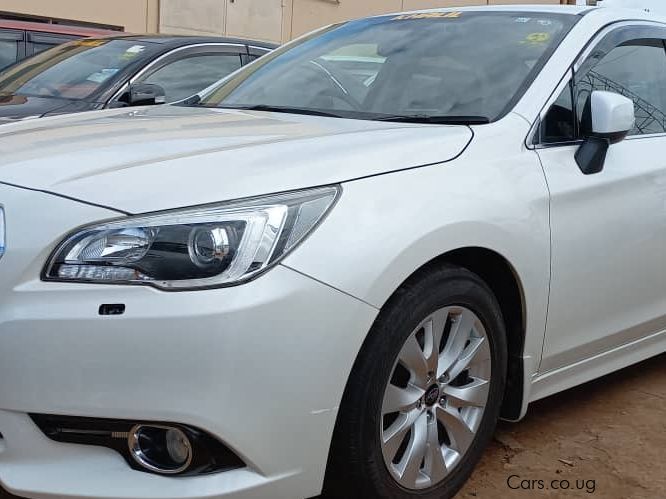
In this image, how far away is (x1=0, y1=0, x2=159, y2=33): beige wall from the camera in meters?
14.2

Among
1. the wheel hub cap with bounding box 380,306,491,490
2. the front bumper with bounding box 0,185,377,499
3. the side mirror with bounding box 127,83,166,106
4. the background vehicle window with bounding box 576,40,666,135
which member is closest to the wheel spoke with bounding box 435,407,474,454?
the wheel hub cap with bounding box 380,306,491,490

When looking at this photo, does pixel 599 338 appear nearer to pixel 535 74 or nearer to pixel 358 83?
pixel 535 74

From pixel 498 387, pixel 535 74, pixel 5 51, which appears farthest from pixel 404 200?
pixel 5 51

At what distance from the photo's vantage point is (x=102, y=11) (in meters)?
15.3

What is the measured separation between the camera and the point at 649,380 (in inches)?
163

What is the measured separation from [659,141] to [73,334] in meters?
2.49

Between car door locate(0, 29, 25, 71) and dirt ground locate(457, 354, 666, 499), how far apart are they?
5.53 meters

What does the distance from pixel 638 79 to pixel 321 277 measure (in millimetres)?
2161

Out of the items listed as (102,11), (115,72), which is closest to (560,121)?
(115,72)

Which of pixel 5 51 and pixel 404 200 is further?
pixel 5 51

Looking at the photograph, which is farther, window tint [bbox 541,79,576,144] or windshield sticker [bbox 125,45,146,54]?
windshield sticker [bbox 125,45,146,54]

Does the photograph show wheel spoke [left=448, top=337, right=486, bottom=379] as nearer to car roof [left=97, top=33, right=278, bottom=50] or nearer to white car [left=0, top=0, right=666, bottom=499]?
white car [left=0, top=0, right=666, bottom=499]

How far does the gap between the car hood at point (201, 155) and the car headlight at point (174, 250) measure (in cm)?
5

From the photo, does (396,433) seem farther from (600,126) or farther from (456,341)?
(600,126)
